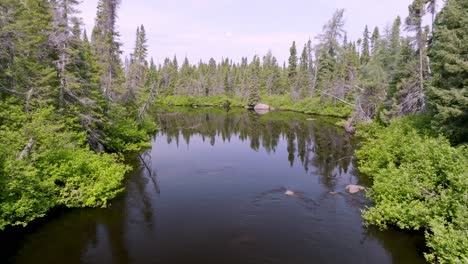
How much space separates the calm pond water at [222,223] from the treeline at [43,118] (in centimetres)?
139

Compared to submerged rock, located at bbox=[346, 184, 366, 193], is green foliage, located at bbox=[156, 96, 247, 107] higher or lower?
higher

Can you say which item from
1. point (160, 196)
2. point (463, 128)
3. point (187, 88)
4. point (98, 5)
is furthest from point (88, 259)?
point (187, 88)

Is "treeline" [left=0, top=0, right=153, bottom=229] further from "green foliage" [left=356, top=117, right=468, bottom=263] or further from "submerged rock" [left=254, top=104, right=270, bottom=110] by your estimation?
"submerged rock" [left=254, top=104, right=270, bottom=110]

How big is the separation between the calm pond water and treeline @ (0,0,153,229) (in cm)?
139

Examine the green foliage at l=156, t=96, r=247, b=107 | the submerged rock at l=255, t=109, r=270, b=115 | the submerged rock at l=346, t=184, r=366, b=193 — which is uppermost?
the green foliage at l=156, t=96, r=247, b=107

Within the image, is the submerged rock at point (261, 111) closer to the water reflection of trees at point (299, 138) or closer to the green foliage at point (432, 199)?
the water reflection of trees at point (299, 138)

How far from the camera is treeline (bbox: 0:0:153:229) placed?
13367 millimetres

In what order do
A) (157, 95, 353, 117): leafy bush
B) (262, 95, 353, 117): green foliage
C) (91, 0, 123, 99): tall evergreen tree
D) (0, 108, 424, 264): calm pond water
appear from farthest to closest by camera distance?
(157, 95, 353, 117): leafy bush → (262, 95, 353, 117): green foliage → (91, 0, 123, 99): tall evergreen tree → (0, 108, 424, 264): calm pond water

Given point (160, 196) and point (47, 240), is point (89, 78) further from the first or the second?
point (47, 240)

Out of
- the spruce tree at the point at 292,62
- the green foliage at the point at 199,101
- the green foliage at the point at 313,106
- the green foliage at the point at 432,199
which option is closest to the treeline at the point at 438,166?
the green foliage at the point at 432,199

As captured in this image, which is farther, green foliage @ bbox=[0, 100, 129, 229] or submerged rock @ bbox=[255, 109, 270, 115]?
submerged rock @ bbox=[255, 109, 270, 115]

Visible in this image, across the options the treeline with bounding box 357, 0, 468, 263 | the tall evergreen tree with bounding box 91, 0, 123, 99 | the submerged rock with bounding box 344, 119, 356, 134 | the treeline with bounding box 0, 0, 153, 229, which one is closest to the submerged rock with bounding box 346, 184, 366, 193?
the treeline with bounding box 357, 0, 468, 263

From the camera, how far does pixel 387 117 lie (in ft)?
105

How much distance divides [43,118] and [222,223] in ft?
37.4
